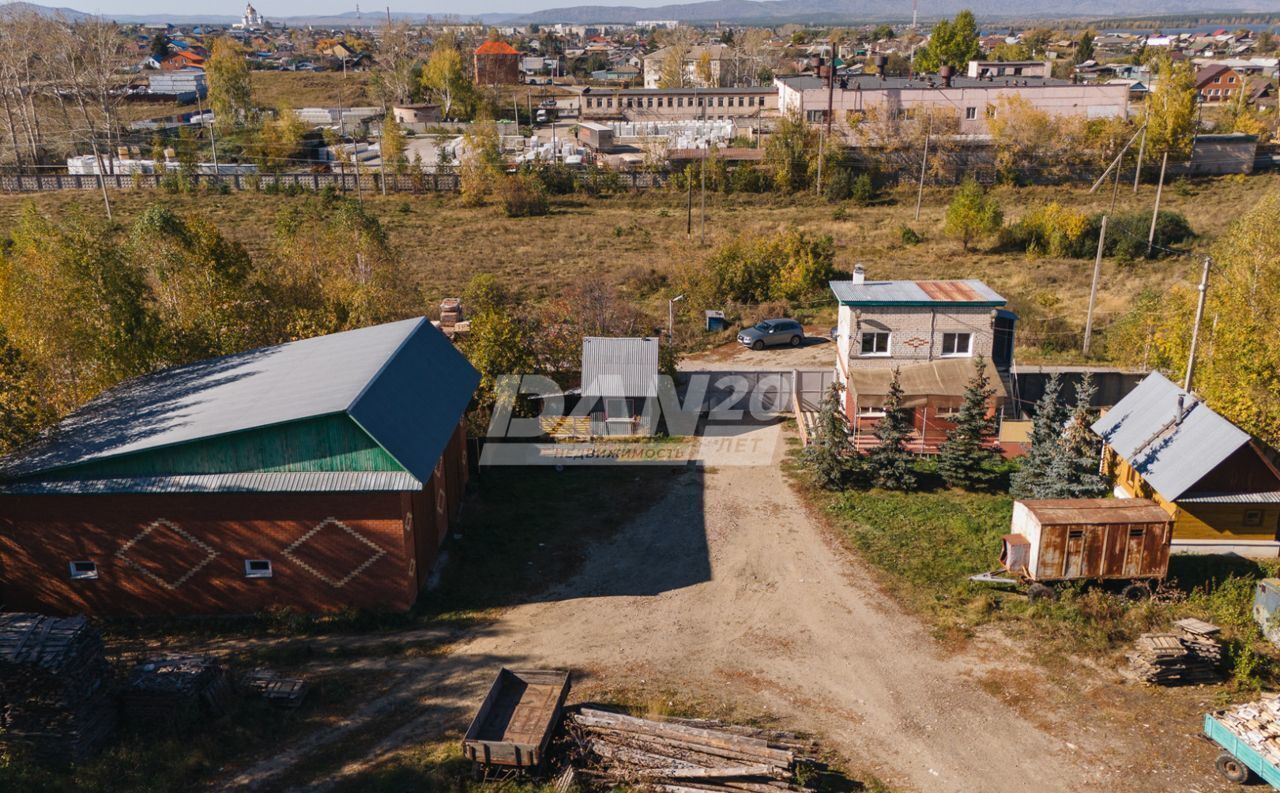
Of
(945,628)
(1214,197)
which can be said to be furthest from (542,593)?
(1214,197)

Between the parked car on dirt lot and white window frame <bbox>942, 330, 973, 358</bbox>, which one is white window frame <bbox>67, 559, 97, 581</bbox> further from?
the parked car on dirt lot

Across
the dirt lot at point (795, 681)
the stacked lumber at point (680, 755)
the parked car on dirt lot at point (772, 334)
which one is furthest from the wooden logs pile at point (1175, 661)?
the parked car on dirt lot at point (772, 334)

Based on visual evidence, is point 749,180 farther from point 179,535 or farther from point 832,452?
point 179,535

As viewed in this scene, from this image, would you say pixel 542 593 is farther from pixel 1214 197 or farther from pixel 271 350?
pixel 1214 197

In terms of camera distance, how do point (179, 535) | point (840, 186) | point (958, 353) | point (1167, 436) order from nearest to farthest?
point (179, 535) < point (1167, 436) < point (958, 353) < point (840, 186)

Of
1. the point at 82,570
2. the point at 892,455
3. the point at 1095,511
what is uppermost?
the point at 1095,511

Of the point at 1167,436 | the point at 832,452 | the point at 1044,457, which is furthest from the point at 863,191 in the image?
the point at 1167,436

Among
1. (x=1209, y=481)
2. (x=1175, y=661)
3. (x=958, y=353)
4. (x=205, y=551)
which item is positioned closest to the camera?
(x=1175, y=661)

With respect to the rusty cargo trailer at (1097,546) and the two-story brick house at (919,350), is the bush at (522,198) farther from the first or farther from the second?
the rusty cargo trailer at (1097,546)
